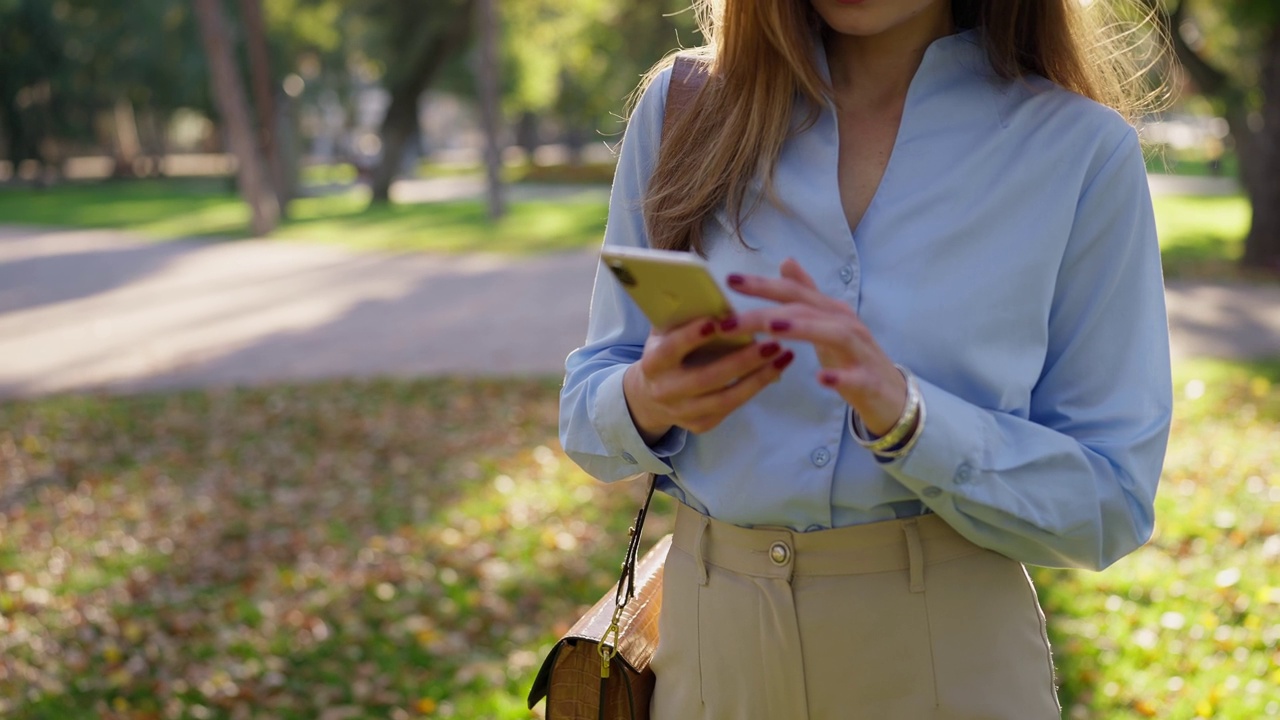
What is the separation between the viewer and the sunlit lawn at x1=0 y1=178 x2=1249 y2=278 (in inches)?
700

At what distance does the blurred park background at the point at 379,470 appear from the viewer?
15.9 feet

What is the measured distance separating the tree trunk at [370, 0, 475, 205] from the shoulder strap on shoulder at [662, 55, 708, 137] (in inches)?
1123

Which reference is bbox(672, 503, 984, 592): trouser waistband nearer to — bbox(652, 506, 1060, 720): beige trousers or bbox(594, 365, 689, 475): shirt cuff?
bbox(652, 506, 1060, 720): beige trousers

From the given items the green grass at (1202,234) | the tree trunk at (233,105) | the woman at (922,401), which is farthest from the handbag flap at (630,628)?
the tree trunk at (233,105)

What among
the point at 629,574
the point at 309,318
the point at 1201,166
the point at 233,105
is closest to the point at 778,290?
the point at 629,574

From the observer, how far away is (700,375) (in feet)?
4.54

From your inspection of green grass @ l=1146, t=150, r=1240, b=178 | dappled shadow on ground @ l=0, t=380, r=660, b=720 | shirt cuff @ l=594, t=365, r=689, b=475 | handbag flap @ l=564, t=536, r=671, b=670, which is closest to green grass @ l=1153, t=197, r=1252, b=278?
green grass @ l=1146, t=150, r=1240, b=178

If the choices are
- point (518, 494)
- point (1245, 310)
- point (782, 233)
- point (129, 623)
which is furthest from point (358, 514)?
point (1245, 310)

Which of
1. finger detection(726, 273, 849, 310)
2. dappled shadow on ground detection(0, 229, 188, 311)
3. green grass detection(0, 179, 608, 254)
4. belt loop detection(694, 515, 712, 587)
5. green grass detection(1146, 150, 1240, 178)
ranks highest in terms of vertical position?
finger detection(726, 273, 849, 310)

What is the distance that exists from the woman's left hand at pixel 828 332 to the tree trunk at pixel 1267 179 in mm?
13724

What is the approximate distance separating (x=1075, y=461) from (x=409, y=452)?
699 cm

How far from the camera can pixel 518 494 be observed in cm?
714

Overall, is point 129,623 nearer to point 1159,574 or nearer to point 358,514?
point 358,514

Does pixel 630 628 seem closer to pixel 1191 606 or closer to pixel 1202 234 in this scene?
pixel 1191 606
